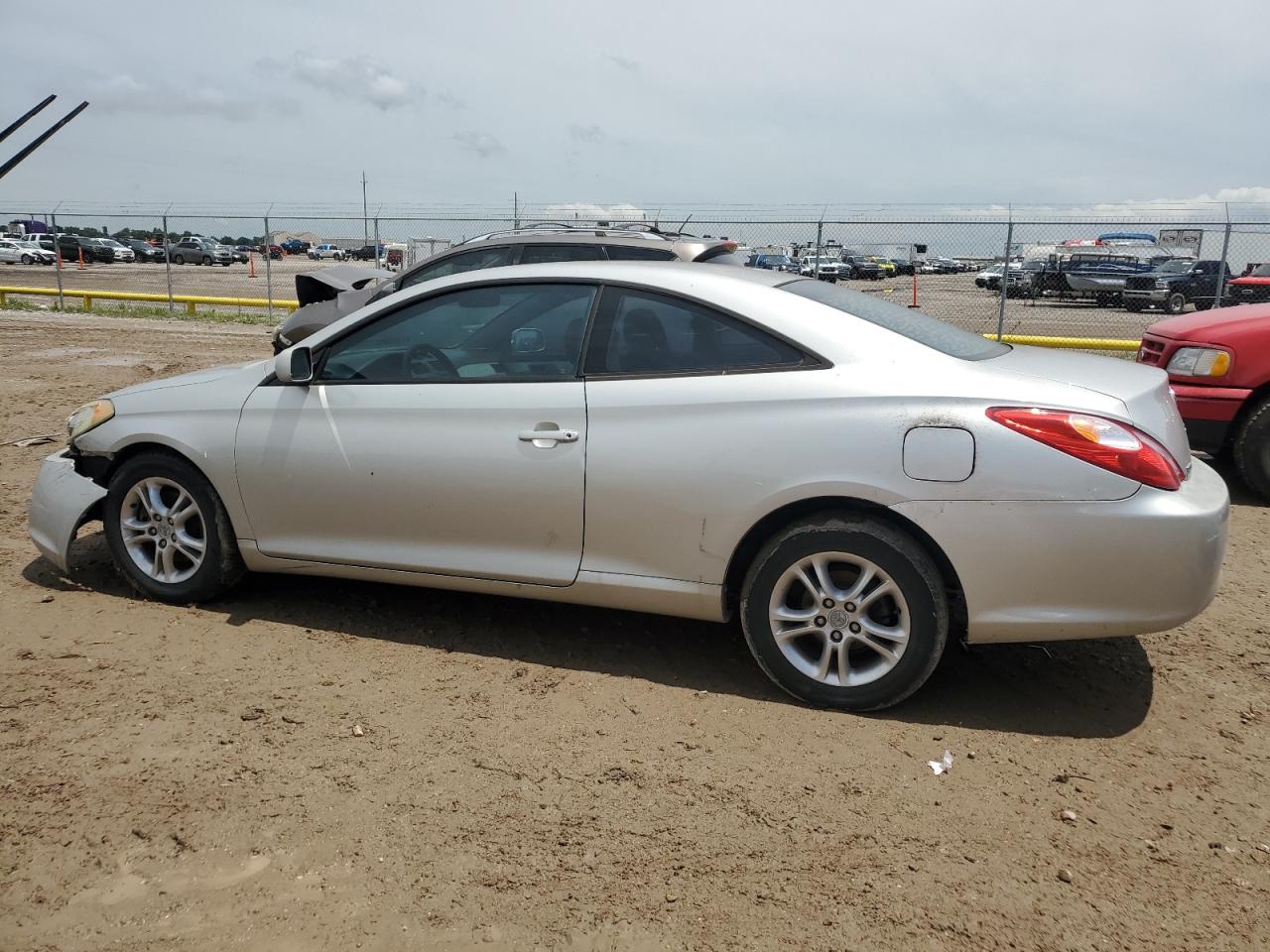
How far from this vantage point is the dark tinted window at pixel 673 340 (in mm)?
3844

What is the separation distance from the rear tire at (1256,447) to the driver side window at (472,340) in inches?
185

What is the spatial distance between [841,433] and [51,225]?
25.6 meters

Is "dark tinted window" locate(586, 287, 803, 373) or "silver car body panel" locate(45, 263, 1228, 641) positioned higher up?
"dark tinted window" locate(586, 287, 803, 373)

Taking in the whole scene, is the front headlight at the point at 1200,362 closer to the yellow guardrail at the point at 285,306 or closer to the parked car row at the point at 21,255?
the yellow guardrail at the point at 285,306

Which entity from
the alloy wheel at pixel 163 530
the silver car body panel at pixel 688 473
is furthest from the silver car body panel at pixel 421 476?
the alloy wheel at pixel 163 530

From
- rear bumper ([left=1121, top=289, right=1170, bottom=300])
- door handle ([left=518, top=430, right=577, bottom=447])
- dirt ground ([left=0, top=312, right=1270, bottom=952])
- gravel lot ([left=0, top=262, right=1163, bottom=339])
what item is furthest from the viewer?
rear bumper ([left=1121, top=289, right=1170, bottom=300])

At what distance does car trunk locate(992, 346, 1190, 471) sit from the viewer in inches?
141

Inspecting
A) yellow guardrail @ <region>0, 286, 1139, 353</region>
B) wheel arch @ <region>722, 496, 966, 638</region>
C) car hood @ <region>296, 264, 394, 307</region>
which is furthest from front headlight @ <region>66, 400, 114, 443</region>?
yellow guardrail @ <region>0, 286, 1139, 353</region>

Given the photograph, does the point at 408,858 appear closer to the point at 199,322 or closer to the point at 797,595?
the point at 797,595

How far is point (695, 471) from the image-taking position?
377 cm

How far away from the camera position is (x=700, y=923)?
8.54ft

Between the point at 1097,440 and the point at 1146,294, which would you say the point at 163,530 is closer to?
the point at 1097,440

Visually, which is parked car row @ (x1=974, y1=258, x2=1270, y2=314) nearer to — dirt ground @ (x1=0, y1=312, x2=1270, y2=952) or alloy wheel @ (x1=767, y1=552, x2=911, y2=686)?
dirt ground @ (x1=0, y1=312, x2=1270, y2=952)

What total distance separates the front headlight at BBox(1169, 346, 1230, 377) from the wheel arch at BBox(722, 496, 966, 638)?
396 centimetres
